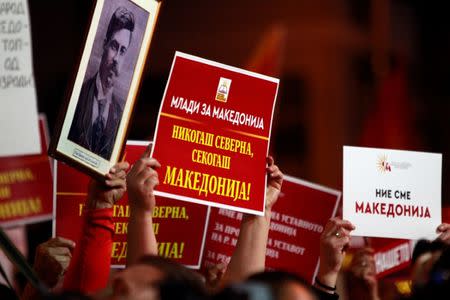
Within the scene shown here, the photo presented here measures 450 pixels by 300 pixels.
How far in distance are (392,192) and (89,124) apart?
1399 mm

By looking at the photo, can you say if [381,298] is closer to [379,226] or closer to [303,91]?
[379,226]

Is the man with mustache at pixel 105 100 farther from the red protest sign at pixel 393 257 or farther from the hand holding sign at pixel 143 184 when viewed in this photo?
the red protest sign at pixel 393 257

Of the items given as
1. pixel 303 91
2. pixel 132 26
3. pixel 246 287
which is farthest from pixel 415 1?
pixel 246 287

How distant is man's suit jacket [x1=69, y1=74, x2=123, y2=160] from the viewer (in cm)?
569

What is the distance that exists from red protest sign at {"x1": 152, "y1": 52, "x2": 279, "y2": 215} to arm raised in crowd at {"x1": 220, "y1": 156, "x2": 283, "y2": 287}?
6 cm

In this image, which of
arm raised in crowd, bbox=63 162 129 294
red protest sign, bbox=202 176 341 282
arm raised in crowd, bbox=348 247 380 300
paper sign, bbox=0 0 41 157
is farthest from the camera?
arm raised in crowd, bbox=348 247 380 300

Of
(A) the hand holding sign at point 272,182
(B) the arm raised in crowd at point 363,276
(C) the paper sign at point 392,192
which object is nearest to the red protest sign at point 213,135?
(A) the hand holding sign at point 272,182

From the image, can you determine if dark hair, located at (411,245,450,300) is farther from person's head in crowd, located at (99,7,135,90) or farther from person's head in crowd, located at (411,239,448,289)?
person's head in crowd, located at (99,7,135,90)

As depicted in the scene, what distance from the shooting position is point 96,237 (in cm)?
570

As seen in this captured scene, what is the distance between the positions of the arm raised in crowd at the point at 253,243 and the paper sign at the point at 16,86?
112cm

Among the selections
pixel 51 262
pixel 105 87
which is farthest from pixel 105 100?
pixel 51 262

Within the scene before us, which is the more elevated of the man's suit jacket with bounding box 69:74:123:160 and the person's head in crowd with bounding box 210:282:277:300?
the man's suit jacket with bounding box 69:74:123:160

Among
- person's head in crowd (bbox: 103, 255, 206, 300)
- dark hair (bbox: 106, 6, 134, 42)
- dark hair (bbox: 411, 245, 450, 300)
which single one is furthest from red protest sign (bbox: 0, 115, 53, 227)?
dark hair (bbox: 411, 245, 450, 300)

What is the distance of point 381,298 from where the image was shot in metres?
6.97
